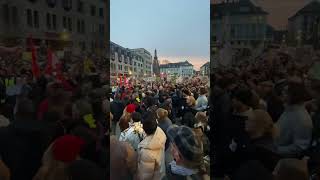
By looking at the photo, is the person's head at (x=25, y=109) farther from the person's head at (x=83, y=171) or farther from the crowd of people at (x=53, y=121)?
the person's head at (x=83, y=171)

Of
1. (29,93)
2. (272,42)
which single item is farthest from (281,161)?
(29,93)

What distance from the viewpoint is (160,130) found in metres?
3.16

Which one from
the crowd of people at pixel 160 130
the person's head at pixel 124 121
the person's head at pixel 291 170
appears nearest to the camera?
the person's head at pixel 291 170

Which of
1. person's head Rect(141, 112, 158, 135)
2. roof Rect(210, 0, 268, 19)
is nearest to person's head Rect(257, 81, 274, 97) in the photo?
roof Rect(210, 0, 268, 19)

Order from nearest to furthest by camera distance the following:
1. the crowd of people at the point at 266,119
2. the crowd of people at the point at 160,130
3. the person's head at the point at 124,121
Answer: the crowd of people at the point at 266,119, the crowd of people at the point at 160,130, the person's head at the point at 124,121

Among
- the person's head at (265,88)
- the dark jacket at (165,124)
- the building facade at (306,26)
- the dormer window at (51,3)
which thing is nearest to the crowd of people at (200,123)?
the person's head at (265,88)

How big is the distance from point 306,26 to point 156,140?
1.26 metres

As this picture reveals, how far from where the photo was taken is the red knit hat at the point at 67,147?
2.72 m

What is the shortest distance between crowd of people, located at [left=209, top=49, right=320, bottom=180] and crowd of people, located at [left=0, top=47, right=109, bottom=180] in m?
0.71

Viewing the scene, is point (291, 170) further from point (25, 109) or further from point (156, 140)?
point (25, 109)

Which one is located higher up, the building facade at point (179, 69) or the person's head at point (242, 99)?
the building facade at point (179, 69)

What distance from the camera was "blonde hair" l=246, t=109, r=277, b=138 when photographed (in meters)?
2.70

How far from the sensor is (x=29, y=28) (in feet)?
9.14

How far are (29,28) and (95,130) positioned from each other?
2.50 feet
